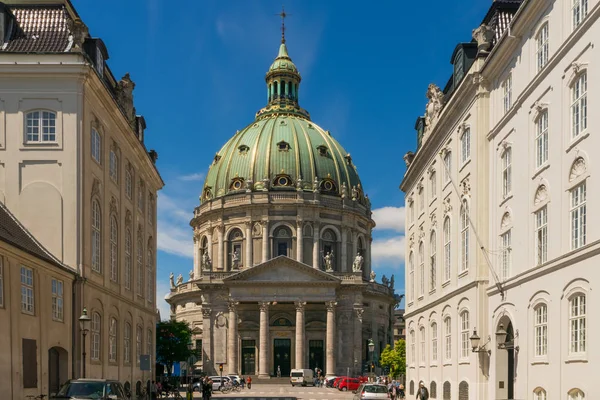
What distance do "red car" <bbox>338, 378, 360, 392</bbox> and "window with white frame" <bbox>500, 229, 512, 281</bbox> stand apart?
152 feet

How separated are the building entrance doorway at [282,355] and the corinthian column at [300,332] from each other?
4.64 m

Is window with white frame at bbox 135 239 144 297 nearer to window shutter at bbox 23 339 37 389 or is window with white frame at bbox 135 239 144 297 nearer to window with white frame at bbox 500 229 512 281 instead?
Answer: window shutter at bbox 23 339 37 389

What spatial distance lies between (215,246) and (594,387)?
101299mm

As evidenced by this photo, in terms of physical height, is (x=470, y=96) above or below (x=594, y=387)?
above

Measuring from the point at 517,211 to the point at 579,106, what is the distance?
662 cm

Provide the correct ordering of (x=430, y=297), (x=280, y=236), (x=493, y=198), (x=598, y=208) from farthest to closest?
1. (x=280, y=236)
2. (x=430, y=297)
3. (x=493, y=198)
4. (x=598, y=208)

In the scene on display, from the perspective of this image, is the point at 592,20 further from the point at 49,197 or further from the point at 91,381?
the point at 49,197

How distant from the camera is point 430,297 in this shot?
A: 47562mm

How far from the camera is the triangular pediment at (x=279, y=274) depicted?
10538 cm

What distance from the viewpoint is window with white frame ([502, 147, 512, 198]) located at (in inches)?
1281

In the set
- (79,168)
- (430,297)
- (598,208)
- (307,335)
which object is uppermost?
(79,168)

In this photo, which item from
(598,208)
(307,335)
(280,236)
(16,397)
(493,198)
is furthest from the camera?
(280,236)

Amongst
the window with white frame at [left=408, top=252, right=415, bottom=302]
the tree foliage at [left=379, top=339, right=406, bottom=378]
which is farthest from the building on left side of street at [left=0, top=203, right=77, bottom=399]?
the tree foliage at [left=379, top=339, right=406, bottom=378]

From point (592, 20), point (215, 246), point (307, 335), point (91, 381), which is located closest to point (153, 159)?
point (91, 381)
